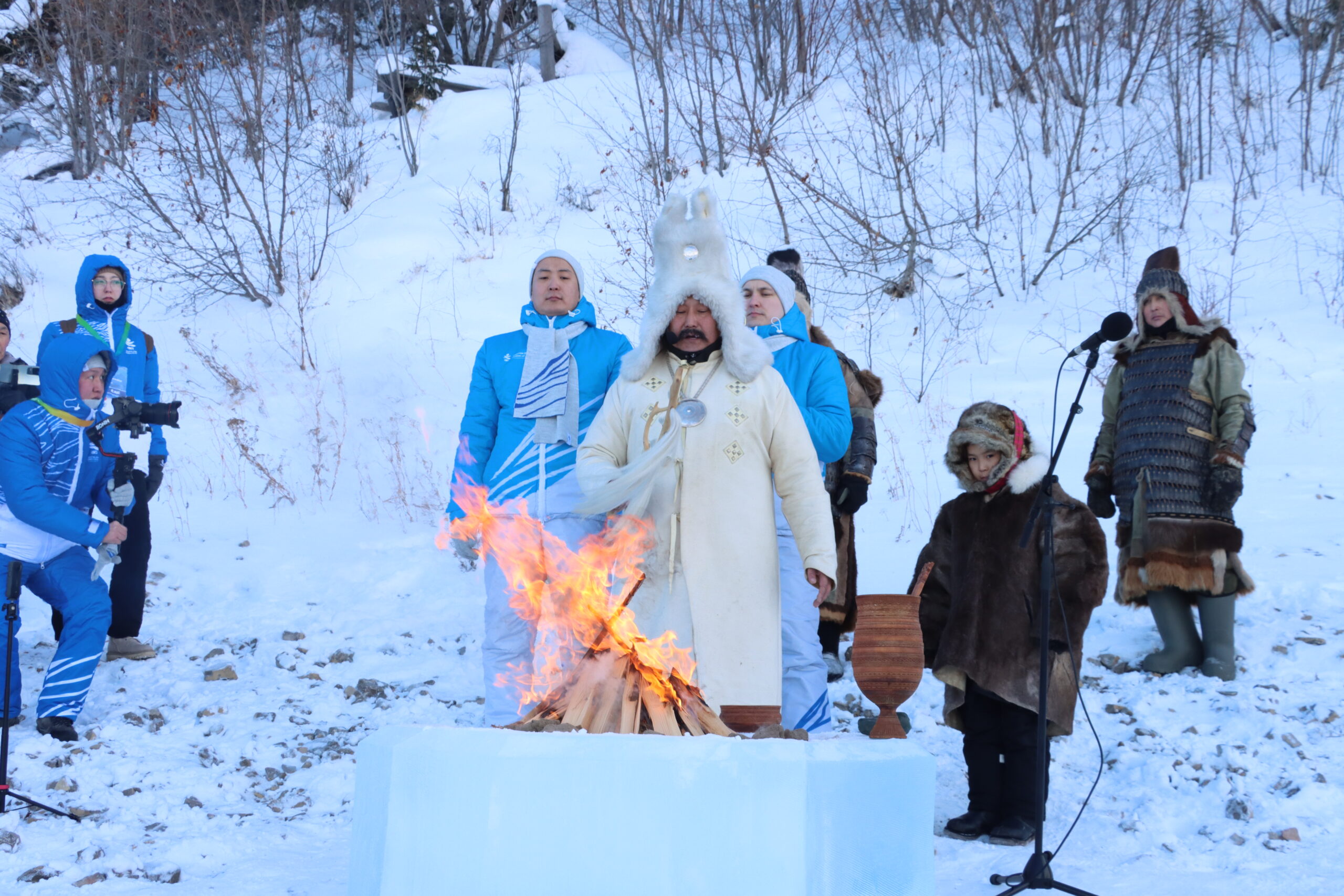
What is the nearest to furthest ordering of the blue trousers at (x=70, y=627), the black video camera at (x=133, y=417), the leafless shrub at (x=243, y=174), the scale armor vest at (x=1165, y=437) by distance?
the blue trousers at (x=70, y=627)
the black video camera at (x=133, y=417)
the scale armor vest at (x=1165, y=437)
the leafless shrub at (x=243, y=174)

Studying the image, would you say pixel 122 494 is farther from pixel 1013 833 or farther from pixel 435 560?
pixel 1013 833

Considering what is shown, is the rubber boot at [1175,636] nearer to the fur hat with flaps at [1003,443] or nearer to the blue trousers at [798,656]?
the fur hat with flaps at [1003,443]

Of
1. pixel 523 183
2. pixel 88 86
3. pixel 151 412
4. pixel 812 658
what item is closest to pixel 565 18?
pixel 523 183

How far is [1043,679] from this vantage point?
349cm

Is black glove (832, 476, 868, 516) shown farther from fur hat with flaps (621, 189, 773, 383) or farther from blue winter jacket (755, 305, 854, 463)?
fur hat with flaps (621, 189, 773, 383)

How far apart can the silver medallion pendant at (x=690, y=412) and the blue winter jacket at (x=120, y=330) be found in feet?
11.9

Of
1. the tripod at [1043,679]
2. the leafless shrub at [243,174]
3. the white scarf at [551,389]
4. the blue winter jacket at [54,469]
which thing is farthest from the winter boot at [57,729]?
the leafless shrub at [243,174]

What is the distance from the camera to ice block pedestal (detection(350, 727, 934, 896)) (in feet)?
7.81

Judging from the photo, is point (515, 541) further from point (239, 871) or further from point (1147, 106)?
point (1147, 106)

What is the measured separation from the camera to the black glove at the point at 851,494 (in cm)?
518

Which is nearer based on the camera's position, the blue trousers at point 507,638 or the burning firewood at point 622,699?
the burning firewood at point 622,699

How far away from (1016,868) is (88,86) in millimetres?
14923

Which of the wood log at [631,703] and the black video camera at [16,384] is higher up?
the black video camera at [16,384]

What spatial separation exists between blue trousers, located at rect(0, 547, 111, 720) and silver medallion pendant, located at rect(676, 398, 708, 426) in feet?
9.46
